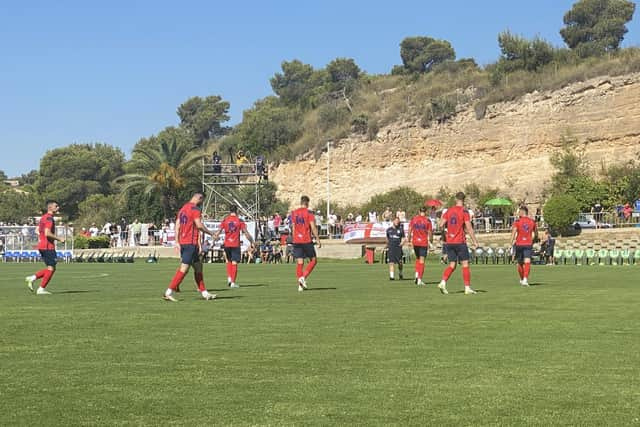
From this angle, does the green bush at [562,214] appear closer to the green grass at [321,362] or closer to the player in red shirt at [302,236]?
the player in red shirt at [302,236]

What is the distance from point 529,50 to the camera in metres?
94.3

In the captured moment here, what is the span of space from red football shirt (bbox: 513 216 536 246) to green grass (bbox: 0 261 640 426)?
707cm

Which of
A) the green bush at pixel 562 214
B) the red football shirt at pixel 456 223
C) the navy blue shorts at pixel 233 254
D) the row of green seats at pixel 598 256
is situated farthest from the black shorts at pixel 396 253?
the green bush at pixel 562 214

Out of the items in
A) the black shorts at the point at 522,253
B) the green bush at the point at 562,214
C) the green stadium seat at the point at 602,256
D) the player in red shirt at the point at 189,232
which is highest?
the green bush at the point at 562,214

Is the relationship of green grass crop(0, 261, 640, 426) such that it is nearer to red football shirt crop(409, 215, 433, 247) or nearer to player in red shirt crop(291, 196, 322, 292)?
player in red shirt crop(291, 196, 322, 292)

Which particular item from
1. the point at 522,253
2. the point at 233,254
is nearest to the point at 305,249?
the point at 233,254

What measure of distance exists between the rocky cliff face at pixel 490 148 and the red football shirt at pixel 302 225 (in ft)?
188

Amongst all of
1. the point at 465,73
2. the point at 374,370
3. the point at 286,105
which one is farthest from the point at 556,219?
the point at 286,105

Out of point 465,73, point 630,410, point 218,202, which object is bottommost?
point 630,410

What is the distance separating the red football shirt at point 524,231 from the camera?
1098 inches

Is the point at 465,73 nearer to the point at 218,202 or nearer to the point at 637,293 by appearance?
the point at 218,202

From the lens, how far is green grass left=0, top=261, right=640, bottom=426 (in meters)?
8.57

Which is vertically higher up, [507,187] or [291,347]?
[507,187]

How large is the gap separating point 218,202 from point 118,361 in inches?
2579
